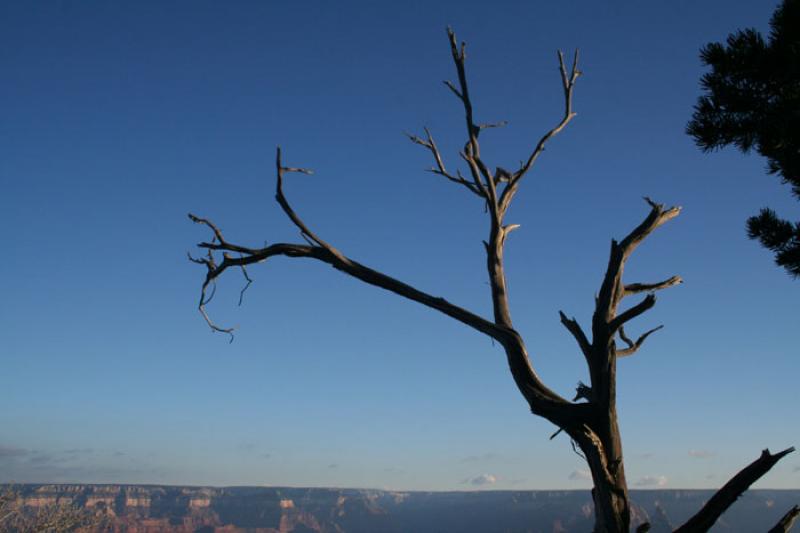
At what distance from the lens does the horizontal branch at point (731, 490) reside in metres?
3.65

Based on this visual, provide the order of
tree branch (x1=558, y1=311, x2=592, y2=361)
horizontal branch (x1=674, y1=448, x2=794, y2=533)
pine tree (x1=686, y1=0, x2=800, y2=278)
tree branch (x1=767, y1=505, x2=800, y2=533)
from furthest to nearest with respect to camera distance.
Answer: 1. pine tree (x1=686, y1=0, x2=800, y2=278)
2. tree branch (x1=558, y1=311, x2=592, y2=361)
3. tree branch (x1=767, y1=505, x2=800, y2=533)
4. horizontal branch (x1=674, y1=448, x2=794, y2=533)

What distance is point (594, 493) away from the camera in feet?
13.6

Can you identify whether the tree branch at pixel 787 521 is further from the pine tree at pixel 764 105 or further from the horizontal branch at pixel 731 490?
the pine tree at pixel 764 105

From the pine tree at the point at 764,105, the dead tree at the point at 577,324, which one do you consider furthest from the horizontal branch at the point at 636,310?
the pine tree at the point at 764,105

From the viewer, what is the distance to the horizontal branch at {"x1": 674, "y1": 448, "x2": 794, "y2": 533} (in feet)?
12.0

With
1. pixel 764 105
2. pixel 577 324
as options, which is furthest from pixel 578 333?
pixel 764 105

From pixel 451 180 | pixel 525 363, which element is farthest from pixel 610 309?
pixel 451 180

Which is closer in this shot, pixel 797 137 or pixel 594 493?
pixel 594 493

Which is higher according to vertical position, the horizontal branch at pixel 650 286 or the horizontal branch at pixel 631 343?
the horizontal branch at pixel 650 286

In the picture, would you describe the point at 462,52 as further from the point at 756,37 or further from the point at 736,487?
the point at 736,487

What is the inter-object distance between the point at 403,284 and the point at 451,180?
208 centimetres

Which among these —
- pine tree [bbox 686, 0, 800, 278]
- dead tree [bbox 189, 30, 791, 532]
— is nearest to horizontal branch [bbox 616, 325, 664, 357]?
dead tree [bbox 189, 30, 791, 532]

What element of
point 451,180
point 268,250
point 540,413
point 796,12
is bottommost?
point 540,413

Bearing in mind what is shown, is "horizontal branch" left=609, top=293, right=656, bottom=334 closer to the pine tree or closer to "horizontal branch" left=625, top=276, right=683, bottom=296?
"horizontal branch" left=625, top=276, right=683, bottom=296
